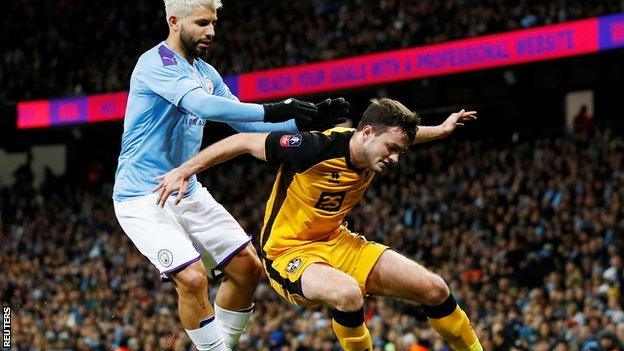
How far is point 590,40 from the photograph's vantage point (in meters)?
17.2

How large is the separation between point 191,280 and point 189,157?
2.68 ft

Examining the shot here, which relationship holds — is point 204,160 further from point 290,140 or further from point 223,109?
point 290,140

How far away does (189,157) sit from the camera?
Answer: 615cm

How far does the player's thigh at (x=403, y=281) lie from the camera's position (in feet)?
19.6

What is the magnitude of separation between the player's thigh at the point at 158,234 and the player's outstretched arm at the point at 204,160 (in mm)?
→ 177

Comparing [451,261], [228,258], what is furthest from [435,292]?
[451,261]

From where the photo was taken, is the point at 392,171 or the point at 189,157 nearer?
the point at 189,157

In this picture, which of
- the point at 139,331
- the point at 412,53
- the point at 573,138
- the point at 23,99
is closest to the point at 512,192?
the point at 573,138

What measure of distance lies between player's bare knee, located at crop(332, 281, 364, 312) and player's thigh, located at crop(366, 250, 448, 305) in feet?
1.39

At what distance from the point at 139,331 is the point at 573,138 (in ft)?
26.4

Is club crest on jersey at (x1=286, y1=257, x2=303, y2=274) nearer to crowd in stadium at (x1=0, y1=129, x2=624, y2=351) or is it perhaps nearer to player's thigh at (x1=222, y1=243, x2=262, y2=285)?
player's thigh at (x1=222, y1=243, x2=262, y2=285)

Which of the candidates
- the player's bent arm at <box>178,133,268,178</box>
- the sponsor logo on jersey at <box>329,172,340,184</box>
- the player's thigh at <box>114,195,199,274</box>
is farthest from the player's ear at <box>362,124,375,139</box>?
the player's thigh at <box>114,195,199,274</box>

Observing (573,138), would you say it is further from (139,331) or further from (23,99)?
(23,99)

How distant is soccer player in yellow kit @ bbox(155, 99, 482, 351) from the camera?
5789mm
